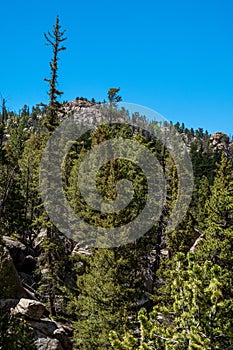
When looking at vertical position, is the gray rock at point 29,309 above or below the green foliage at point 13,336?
below

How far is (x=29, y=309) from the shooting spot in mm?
18703

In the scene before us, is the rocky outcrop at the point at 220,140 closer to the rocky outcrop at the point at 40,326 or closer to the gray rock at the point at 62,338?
the gray rock at the point at 62,338

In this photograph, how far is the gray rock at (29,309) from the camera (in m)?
18.6

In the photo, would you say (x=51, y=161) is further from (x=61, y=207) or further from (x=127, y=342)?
(x=127, y=342)

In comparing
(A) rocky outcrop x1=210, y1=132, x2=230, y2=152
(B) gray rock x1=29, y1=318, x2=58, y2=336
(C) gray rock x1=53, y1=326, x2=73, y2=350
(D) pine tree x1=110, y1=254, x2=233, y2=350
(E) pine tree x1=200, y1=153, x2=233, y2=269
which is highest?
(A) rocky outcrop x1=210, y1=132, x2=230, y2=152

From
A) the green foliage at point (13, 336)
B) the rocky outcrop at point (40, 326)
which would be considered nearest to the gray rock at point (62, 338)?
Answer: the rocky outcrop at point (40, 326)

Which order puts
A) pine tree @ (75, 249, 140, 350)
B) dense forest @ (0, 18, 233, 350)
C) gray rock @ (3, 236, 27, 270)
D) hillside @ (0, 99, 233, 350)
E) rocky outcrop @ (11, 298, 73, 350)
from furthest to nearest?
gray rock @ (3, 236, 27, 270)
rocky outcrop @ (11, 298, 73, 350)
pine tree @ (75, 249, 140, 350)
hillside @ (0, 99, 233, 350)
dense forest @ (0, 18, 233, 350)

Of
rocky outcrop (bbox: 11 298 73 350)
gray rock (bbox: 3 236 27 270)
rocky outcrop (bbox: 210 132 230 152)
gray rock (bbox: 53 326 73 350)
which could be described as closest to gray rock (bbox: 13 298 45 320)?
rocky outcrop (bbox: 11 298 73 350)

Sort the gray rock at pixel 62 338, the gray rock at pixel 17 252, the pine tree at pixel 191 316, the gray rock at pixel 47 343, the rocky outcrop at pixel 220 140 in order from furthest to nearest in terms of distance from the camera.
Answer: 1. the rocky outcrop at pixel 220 140
2. the gray rock at pixel 17 252
3. the gray rock at pixel 62 338
4. the gray rock at pixel 47 343
5. the pine tree at pixel 191 316

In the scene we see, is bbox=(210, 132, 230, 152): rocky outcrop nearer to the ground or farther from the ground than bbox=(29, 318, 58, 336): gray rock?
farther from the ground

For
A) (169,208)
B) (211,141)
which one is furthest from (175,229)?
(211,141)

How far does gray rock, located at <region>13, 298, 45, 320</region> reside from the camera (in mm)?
18578

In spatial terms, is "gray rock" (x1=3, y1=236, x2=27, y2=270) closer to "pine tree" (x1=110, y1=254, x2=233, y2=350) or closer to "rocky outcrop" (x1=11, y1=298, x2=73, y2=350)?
"rocky outcrop" (x1=11, y1=298, x2=73, y2=350)

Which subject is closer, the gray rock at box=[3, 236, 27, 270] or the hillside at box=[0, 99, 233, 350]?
the hillside at box=[0, 99, 233, 350]
